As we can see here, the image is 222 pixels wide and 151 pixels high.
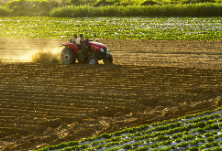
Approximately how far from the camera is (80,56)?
16.3 meters

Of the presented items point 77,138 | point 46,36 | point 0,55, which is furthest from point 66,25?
point 77,138

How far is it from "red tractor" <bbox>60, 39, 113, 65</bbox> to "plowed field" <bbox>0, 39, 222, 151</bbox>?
0.46 metres

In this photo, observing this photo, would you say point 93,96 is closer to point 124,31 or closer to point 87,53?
point 87,53

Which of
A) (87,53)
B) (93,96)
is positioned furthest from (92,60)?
(93,96)

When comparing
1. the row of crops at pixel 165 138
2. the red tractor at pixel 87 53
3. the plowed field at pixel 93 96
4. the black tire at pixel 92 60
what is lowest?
the row of crops at pixel 165 138

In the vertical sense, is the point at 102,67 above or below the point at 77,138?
above

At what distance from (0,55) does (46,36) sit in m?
9.69

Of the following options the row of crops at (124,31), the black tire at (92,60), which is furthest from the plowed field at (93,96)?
the row of crops at (124,31)

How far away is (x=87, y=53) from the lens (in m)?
16.4

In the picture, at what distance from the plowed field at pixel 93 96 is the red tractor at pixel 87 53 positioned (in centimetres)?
46

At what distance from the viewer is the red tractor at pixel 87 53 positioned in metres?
16.0

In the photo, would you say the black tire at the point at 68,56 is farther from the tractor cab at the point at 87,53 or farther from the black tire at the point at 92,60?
the black tire at the point at 92,60

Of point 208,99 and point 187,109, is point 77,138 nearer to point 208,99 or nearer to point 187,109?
point 187,109

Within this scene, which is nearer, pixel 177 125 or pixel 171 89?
pixel 177 125
